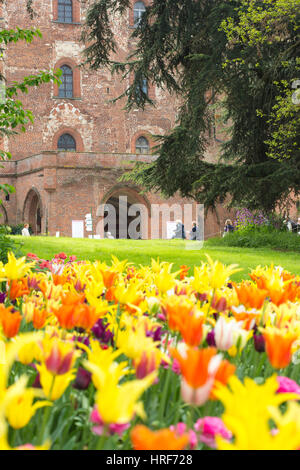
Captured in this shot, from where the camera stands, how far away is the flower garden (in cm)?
86

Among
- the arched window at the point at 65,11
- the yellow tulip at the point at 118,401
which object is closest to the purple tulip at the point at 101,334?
the yellow tulip at the point at 118,401

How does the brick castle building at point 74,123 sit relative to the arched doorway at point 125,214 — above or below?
above

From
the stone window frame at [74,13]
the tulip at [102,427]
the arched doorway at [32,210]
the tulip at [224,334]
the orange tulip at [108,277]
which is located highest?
the stone window frame at [74,13]

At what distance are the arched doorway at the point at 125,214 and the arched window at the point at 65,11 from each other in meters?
12.6

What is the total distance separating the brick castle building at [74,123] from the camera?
29250mm

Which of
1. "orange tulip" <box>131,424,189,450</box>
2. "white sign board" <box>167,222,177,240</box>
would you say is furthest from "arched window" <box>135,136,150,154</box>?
"orange tulip" <box>131,424,189,450</box>

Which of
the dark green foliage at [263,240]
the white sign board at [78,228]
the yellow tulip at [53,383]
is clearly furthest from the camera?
the white sign board at [78,228]

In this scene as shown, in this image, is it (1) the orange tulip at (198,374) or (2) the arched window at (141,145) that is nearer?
(1) the orange tulip at (198,374)

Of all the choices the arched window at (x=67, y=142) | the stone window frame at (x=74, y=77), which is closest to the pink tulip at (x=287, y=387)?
the arched window at (x=67, y=142)

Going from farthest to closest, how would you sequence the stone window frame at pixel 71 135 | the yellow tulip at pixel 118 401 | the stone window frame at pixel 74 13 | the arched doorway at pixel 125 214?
the stone window frame at pixel 74 13 → the stone window frame at pixel 71 135 → the arched doorway at pixel 125 214 → the yellow tulip at pixel 118 401

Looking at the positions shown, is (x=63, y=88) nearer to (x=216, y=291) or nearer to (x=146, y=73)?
(x=146, y=73)

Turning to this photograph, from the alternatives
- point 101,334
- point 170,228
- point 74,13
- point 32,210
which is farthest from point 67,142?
point 101,334

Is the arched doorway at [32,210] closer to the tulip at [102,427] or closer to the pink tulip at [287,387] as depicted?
the pink tulip at [287,387]
